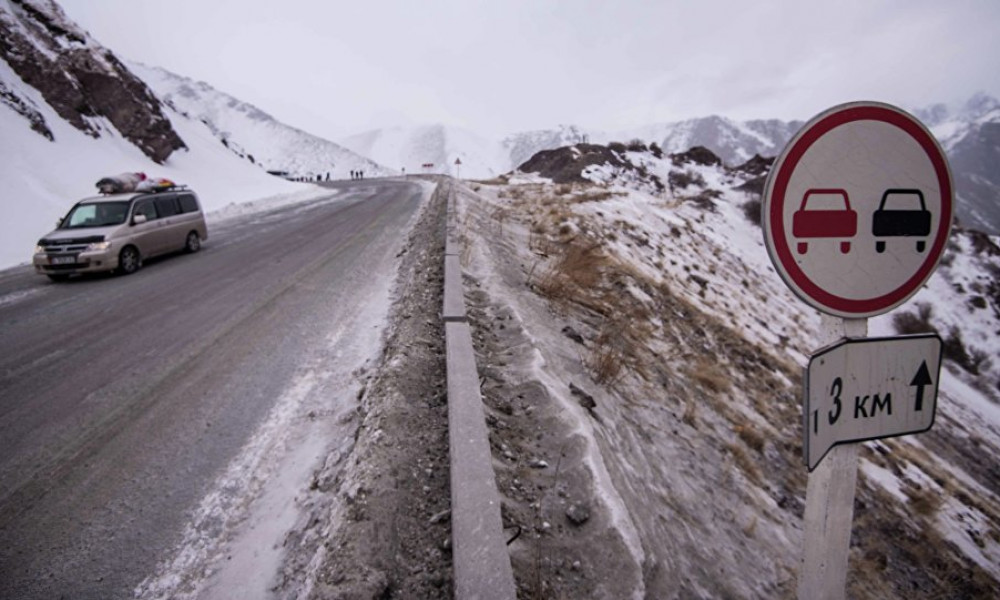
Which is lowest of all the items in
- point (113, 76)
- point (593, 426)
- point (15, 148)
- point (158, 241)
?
point (593, 426)

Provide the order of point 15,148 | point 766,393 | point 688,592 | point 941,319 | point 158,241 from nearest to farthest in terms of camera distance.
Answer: point 688,592 → point 766,393 → point 158,241 → point 15,148 → point 941,319

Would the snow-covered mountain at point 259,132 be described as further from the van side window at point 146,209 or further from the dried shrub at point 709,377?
the dried shrub at point 709,377

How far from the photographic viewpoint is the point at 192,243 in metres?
11.7

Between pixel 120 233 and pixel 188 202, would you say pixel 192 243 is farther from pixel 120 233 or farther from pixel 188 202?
pixel 120 233

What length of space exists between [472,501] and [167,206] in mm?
12308

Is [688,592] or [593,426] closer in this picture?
[688,592]

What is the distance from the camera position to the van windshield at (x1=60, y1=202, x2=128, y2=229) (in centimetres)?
977

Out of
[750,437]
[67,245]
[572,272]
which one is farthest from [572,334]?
[67,245]

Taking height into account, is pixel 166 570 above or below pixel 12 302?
below

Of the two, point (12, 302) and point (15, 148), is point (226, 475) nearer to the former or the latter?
point (12, 302)

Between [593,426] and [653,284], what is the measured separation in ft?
20.1

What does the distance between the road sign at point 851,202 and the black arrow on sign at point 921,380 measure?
0.93ft

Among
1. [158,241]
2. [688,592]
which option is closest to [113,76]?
[158,241]

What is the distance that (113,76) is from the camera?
28438 mm
